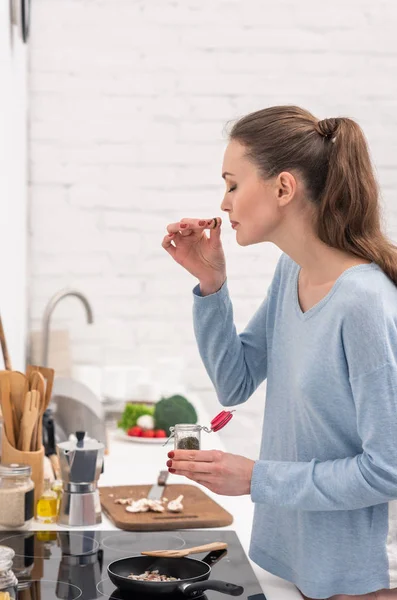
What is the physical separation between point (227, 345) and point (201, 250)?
7.3 inches

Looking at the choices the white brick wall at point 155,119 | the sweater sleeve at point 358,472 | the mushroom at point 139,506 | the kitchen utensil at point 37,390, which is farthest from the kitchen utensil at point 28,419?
the white brick wall at point 155,119

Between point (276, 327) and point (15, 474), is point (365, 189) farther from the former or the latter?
point (15, 474)

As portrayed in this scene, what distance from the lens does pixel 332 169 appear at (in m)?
1.30

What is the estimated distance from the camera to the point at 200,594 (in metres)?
1.32

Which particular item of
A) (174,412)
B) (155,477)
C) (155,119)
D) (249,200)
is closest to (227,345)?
(249,200)

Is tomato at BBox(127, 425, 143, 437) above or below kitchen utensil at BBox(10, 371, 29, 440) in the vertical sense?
below

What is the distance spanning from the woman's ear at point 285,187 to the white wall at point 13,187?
1368mm

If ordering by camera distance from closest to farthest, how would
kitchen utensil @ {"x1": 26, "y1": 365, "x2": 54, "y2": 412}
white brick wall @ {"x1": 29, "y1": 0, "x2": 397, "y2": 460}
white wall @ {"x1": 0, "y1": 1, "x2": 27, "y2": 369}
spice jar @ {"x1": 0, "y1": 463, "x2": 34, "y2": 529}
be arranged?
spice jar @ {"x1": 0, "y1": 463, "x2": 34, "y2": 529}
kitchen utensil @ {"x1": 26, "y1": 365, "x2": 54, "y2": 412}
white wall @ {"x1": 0, "y1": 1, "x2": 27, "y2": 369}
white brick wall @ {"x1": 29, "y1": 0, "x2": 397, "y2": 460}

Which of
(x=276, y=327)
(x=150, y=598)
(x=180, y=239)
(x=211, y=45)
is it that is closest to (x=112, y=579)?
(x=150, y=598)

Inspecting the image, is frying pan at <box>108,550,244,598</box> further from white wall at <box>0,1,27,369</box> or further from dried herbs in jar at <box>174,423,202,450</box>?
white wall at <box>0,1,27,369</box>

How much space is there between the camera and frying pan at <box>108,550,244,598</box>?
1289mm

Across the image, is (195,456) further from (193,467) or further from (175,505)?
(175,505)

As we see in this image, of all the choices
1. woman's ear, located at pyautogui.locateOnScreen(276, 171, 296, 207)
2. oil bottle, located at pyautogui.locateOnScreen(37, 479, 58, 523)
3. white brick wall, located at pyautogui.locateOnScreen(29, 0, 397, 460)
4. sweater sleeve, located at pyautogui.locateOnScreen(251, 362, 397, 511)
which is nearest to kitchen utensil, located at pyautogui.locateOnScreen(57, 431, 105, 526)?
oil bottle, located at pyautogui.locateOnScreen(37, 479, 58, 523)

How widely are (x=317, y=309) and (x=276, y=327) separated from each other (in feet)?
0.53
